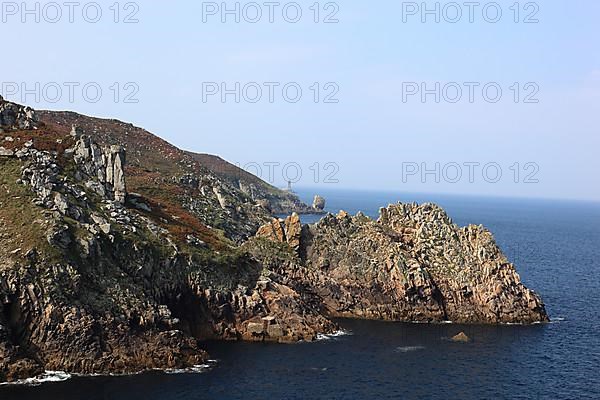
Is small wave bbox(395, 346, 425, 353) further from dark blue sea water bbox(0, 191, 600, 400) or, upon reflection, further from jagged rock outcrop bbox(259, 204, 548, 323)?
jagged rock outcrop bbox(259, 204, 548, 323)

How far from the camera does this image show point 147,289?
96.8m

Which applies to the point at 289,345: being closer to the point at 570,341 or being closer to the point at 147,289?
the point at 147,289

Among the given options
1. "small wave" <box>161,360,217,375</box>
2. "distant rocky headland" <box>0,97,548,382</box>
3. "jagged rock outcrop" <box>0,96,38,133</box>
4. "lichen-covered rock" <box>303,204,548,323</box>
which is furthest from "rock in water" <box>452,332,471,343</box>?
"jagged rock outcrop" <box>0,96,38,133</box>

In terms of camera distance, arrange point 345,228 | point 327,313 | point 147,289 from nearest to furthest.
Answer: point 147,289 < point 327,313 < point 345,228

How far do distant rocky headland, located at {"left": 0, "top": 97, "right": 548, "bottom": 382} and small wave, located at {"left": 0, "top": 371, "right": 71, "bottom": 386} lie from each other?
1.02 metres

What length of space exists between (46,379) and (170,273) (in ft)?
97.3

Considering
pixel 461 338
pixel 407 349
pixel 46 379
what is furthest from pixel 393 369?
pixel 46 379

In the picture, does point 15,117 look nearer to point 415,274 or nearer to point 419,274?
point 415,274

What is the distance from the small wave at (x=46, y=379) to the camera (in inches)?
2948

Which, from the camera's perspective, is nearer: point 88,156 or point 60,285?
point 60,285

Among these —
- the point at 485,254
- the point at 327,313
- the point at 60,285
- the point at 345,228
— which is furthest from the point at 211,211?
the point at 60,285

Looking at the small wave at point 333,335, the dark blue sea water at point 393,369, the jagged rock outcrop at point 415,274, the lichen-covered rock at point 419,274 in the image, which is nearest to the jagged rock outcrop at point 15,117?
the jagged rock outcrop at point 415,274

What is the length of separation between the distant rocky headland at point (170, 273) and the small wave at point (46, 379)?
102 centimetres

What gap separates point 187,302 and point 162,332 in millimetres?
14129
